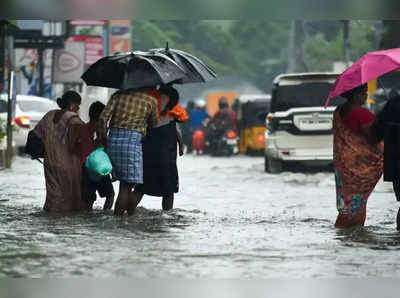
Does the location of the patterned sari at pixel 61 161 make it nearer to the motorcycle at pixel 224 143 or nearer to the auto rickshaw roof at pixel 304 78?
the auto rickshaw roof at pixel 304 78

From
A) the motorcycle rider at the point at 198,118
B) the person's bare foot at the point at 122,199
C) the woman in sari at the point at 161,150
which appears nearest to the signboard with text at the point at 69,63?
the motorcycle rider at the point at 198,118

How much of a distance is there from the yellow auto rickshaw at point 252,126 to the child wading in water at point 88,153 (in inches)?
793

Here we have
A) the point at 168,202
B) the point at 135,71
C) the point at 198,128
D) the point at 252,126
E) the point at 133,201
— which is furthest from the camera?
the point at 198,128

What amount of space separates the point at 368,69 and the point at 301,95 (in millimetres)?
11538

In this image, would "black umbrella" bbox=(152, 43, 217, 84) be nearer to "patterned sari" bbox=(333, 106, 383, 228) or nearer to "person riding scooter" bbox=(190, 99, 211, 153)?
"patterned sari" bbox=(333, 106, 383, 228)

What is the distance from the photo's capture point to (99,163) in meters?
12.6

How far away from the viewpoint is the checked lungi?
12680mm

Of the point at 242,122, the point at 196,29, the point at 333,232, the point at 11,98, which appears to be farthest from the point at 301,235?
the point at 196,29

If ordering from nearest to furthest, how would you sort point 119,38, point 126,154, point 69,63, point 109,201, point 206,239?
point 206,239, point 126,154, point 109,201, point 69,63, point 119,38

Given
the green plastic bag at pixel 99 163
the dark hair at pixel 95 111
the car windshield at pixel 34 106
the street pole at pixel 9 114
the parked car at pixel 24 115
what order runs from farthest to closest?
the car windshield at pixel 34 106
the parked car at pixel 24 115
the street pole at pixel 9 114
the dark hair at pixel 95 111
the green plastic bag at pixel 99 163

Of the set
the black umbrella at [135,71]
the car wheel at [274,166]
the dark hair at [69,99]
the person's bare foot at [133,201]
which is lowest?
the car wheel at [274,166]

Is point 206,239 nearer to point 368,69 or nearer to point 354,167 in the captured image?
point 354,167

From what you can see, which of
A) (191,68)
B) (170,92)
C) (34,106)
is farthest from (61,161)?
(34,106)

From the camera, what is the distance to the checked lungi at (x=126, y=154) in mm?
12680
